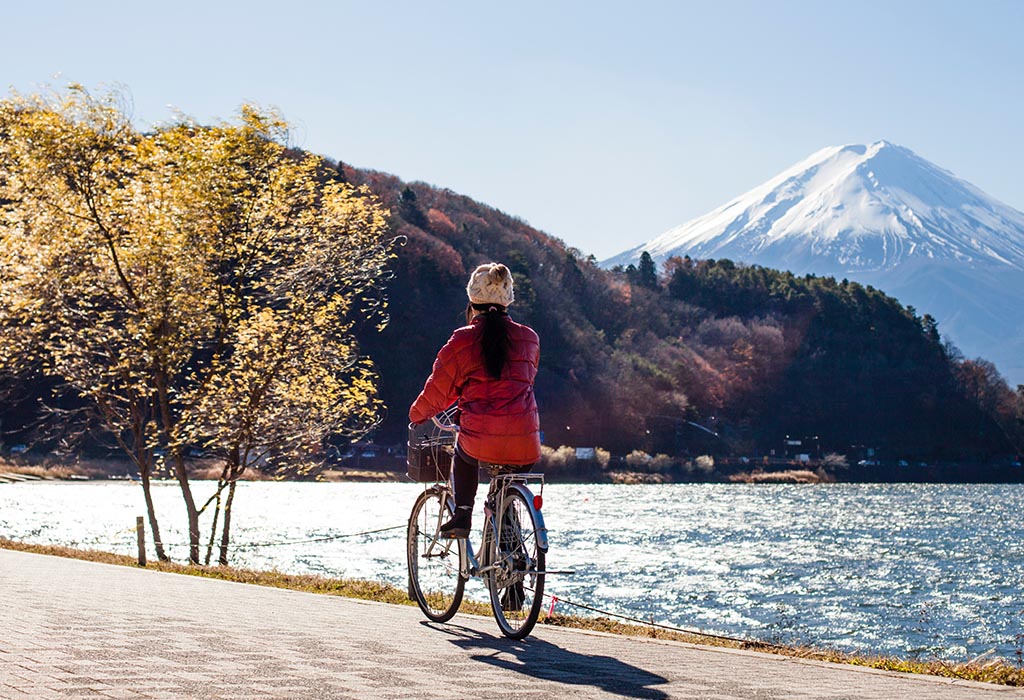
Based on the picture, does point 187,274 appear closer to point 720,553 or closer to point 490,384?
point 490,384

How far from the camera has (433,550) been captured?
7.56 meters

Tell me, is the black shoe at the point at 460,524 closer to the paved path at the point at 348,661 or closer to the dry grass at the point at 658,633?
the paved path at the point at 348,661

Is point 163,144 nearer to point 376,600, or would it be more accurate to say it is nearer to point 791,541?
point 376,600

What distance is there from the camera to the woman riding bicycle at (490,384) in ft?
22.1

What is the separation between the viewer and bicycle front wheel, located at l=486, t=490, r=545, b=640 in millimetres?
6457

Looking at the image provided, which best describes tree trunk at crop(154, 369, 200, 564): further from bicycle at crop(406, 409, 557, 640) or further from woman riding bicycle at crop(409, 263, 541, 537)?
woman riding bicycle at crop(409, 263, 541, 537)

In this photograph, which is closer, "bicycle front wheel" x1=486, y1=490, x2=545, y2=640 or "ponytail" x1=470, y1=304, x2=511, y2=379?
"bicycle front wheel" x1=486, y1=490, x2=545, y2=640

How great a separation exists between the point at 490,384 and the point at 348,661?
1.82m

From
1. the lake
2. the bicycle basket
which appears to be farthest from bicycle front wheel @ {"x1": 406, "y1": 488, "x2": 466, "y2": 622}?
the lake

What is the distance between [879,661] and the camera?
716 cm

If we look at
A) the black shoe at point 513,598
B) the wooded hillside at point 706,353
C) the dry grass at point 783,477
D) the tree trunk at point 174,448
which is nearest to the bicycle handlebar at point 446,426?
the black shoe at point 513,598

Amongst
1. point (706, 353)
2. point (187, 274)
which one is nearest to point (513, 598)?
point (187, 274)

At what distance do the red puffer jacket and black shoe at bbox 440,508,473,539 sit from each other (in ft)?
1.31

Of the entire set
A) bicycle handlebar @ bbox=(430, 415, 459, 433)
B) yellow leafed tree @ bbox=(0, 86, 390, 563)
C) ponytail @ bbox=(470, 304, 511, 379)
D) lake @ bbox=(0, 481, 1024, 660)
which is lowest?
lake @ bbox=(0, 481, 1024, 660)
